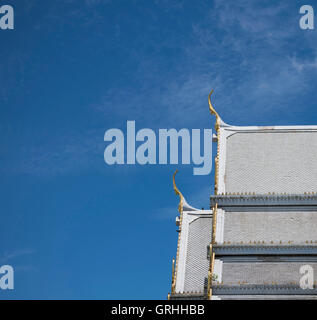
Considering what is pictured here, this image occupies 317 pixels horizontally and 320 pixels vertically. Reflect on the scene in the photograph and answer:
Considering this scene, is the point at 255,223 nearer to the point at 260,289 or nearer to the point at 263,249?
the point at 263,249

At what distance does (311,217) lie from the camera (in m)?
32.9

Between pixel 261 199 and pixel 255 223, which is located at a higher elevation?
pixel 261 199

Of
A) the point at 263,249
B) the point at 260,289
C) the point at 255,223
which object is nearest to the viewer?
the point at 260,289

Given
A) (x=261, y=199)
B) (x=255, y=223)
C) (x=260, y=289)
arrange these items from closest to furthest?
(x=260, y=289), (x=255, y=223), (x=261, y=199)

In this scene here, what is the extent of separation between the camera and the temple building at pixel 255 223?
30.5 m

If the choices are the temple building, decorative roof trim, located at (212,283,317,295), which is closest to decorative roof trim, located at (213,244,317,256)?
the temple building

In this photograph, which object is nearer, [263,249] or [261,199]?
[263,249]

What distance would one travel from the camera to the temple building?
30500mm

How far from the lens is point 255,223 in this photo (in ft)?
108

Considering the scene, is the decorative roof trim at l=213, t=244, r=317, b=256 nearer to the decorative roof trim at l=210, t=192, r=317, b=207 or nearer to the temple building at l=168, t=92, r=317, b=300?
the temple building at l=168, t=92, r=317, b=300

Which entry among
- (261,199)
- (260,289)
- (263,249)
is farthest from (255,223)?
(260,289)

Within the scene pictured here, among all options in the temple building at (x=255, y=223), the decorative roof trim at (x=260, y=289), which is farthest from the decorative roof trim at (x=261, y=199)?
the decorative roof trim at (x=260, y=289)
